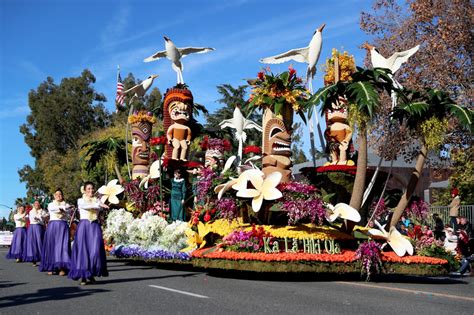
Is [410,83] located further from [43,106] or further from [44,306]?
[43,106]

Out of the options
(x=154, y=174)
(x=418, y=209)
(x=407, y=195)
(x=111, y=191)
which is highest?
(x=154, y=174)

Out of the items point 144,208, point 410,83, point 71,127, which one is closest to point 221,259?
point 144,208

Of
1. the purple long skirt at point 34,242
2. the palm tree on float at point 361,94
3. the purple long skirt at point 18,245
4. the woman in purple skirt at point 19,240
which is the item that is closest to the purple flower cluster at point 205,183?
the palm tree on float at point 361,94

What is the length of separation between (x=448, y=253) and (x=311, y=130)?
525cm

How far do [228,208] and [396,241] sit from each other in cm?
402

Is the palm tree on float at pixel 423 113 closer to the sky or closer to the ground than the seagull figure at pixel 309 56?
closer to the ground

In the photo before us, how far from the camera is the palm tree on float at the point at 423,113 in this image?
1540 cm

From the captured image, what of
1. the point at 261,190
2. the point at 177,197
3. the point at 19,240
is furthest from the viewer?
the point at 19,240

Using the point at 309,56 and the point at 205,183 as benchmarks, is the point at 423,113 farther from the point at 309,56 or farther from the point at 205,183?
the point at 205,183

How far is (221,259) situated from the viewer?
46.1 feet

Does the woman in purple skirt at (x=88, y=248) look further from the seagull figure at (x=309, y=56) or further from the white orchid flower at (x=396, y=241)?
the seagull figure at (x=309, y=56)

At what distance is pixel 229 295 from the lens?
34.6ft

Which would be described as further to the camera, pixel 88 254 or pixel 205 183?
pixel 205 183

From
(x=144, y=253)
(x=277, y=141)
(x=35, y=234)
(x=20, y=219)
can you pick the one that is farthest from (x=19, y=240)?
(x=277, y=141)
